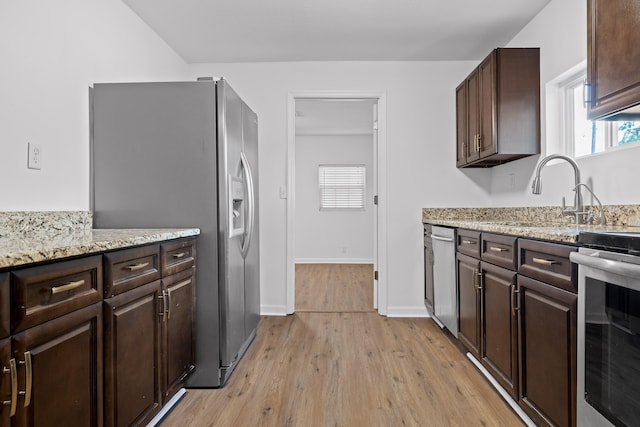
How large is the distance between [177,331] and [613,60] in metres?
2.25

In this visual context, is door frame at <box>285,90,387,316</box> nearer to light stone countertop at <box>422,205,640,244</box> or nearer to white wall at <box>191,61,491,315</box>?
white wall at <box>191,61,491,315</box>

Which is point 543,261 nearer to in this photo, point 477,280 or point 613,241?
point 613,241

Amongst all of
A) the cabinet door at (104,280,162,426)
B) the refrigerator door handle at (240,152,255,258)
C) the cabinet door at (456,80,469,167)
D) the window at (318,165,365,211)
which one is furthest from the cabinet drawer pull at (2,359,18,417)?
the window at (318,165,365,211)

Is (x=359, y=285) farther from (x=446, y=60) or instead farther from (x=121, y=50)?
(x=121, y=50)

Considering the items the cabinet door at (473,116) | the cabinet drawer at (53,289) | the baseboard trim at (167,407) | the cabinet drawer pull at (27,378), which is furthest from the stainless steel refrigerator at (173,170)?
the cabinet door at (473,116)

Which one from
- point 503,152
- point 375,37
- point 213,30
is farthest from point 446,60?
point 213,30

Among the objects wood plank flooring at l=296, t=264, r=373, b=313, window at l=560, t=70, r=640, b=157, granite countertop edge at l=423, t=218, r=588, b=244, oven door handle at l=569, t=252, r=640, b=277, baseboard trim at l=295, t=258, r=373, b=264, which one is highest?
window at l=560, t=70, r=640, b=157

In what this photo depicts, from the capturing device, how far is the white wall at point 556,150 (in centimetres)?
200

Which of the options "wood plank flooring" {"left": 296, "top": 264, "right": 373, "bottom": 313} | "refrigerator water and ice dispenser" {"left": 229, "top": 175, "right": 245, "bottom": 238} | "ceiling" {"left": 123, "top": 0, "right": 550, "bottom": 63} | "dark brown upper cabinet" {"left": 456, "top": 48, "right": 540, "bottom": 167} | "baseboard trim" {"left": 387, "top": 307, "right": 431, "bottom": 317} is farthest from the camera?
"wood plank flooring" {"left": 296, "top": 264, "right": 373, "bottom": 313}

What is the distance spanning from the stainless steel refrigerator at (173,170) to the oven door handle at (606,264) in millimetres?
1649

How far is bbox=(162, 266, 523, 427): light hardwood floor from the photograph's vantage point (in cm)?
190

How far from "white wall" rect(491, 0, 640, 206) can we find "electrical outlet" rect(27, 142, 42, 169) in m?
2.86

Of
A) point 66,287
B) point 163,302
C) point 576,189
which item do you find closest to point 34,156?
point 163,302

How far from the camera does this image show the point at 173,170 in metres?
2.16
